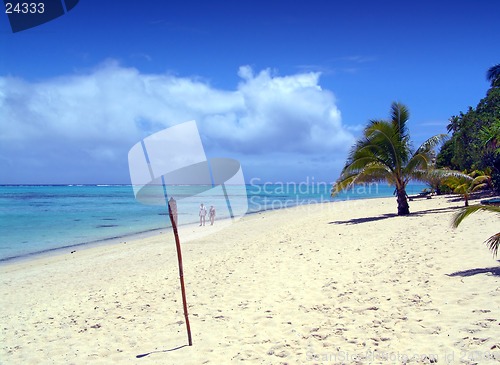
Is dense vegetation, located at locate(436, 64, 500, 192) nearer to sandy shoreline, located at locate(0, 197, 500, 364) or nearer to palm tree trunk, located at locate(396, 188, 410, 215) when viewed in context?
palm tree trunk, located at locate(396, 188, 410, 215)

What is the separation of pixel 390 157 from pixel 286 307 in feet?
39.1

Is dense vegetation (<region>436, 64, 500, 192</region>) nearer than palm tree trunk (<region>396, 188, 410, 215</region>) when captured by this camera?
No

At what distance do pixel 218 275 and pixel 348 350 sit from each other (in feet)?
15.7

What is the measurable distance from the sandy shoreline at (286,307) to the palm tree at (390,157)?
5312mm

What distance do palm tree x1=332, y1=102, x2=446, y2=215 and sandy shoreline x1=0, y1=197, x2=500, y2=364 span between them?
17.4 ft

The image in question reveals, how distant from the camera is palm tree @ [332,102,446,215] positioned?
52.3 feet

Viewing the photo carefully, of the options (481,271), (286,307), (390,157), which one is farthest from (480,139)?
(286,307)

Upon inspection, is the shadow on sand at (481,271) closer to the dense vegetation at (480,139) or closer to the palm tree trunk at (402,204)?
the palm tree trunk at (402,204)

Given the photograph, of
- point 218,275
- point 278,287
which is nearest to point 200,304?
point 278,287

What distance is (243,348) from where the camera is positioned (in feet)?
15.8

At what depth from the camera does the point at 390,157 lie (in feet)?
53.9

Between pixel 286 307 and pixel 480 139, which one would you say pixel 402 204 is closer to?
pixel 480 139

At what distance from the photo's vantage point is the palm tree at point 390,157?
52.3 ft

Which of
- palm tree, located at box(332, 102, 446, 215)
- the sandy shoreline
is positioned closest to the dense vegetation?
palm tree, located at box(332, 102, 446, 215)
